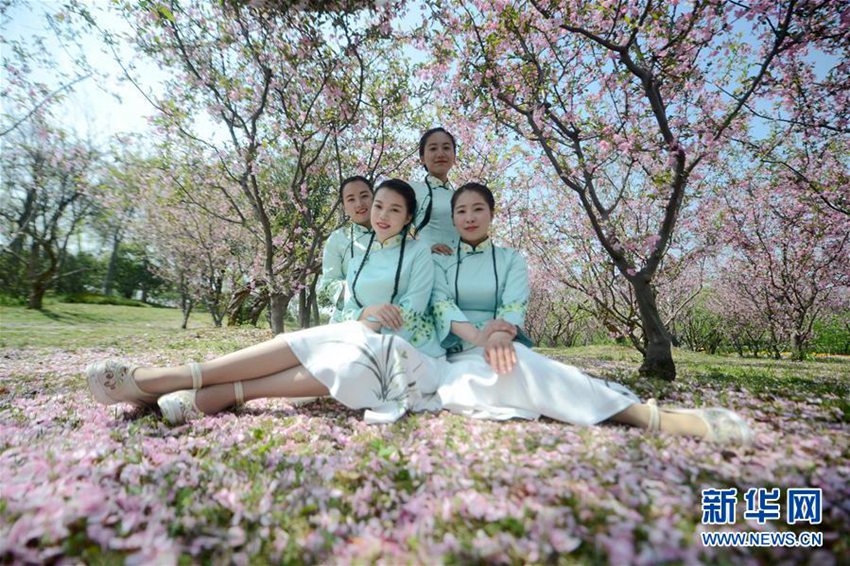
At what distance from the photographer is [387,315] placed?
3.11 meters

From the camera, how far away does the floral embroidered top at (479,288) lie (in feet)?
10.8

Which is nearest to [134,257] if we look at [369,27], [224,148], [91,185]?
[91,185]

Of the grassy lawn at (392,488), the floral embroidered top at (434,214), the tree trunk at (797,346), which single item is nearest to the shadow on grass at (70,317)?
the grassy lawn at (392,488)

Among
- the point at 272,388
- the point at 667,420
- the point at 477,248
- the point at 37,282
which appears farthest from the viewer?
the point at 37,282

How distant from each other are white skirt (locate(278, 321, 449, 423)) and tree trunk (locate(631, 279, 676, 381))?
3.73 metres

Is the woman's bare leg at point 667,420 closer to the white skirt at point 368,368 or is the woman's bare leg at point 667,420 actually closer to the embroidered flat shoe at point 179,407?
the white skirt at point 368,368

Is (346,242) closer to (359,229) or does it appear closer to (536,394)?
(359,229)

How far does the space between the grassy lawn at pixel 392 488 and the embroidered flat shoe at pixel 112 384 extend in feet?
0.50

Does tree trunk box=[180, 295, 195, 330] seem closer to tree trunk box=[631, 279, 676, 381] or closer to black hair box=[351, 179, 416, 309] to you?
black hair box=[351, 179, 416, 309]

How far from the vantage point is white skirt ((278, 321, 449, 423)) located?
9.23ft

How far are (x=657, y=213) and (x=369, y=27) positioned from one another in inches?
375

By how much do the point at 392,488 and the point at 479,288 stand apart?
1924 mm

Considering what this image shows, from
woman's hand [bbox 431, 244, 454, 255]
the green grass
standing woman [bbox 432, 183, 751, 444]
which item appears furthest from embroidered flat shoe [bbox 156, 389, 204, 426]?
the green grass

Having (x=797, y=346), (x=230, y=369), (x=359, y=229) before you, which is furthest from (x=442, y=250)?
(x=797, y=346)
